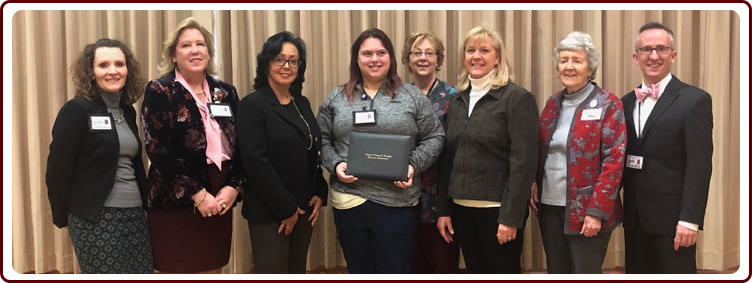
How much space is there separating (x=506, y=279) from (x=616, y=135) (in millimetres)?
793

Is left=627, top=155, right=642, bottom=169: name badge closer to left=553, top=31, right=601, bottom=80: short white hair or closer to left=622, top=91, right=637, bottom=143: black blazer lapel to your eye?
left=622, top=91, right=637, bottom=143: black blazer lapel

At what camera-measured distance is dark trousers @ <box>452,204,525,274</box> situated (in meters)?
2.34

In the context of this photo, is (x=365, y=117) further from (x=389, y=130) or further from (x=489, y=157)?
(x=489, y=157)

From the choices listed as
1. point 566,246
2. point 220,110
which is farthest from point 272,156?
point 566,246

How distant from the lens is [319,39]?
3439mm

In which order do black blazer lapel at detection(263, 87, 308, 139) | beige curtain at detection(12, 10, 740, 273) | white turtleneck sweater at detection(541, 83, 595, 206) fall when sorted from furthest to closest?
beige curtain at detection(12, 10, 740, 273), black blazer lapel at detection(263, 87, 308, 139), white turtleneck sweater at detection(541, 83, 595, 206)

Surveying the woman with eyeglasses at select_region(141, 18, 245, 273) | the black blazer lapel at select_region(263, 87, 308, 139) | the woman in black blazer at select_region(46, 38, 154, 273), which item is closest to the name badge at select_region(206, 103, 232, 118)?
the woman with eyeglasses at select_region(141, 18, 245, 273)

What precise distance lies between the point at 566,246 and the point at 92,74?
2378 mm

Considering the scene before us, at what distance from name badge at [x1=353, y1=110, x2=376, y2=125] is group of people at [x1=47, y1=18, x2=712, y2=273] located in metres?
0.02

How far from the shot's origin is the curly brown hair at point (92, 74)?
2332 millimetres

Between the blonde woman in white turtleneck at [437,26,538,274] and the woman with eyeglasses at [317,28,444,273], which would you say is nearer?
the blonde woman in white turtleneck at [437,26,538,274]

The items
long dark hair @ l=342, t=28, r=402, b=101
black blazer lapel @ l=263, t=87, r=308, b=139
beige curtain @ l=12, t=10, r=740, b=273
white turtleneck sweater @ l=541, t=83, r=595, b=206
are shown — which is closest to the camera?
white turtleneck sweater @ l=541, t=83, r=595, b=206

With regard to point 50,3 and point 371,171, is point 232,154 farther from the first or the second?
point 50,3

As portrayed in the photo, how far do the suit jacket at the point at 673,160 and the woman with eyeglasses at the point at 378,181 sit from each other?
95cm
